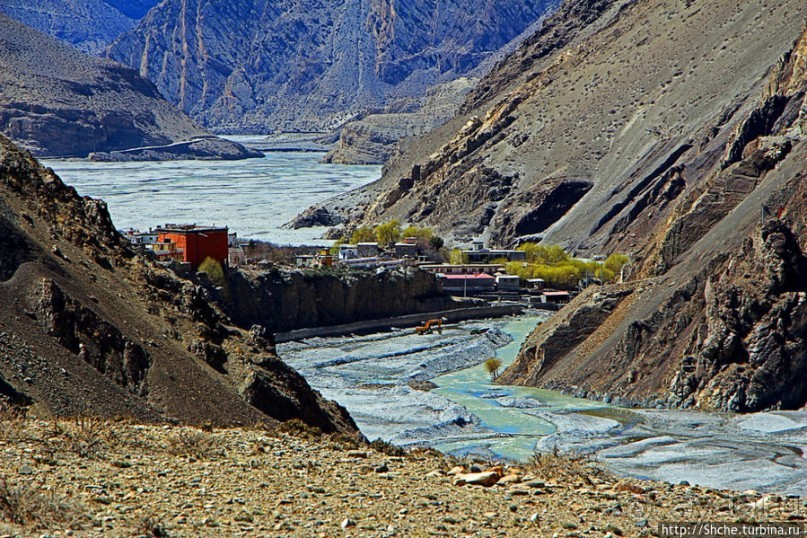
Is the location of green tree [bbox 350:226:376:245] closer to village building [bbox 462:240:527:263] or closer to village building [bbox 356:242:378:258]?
village building [bbox 462:240:527:263]

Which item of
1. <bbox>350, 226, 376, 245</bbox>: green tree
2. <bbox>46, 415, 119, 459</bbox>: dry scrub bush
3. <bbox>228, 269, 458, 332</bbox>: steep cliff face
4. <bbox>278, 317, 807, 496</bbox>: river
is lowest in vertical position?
<bbox>278, 317, 807, 496</bbox>: river

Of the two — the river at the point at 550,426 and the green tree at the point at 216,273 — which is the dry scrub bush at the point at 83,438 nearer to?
the river at the point at 550,426

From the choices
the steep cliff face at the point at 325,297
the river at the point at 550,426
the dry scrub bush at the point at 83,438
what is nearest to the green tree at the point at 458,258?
the steep cliff face at the point at 325,297

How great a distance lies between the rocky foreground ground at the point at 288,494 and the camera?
569 inches

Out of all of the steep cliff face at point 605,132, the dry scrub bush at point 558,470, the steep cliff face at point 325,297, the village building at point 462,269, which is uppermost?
the steep cliff face at point 605,132

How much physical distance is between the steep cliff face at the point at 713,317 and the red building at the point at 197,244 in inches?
742

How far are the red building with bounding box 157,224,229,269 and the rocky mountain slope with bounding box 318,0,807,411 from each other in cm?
1927

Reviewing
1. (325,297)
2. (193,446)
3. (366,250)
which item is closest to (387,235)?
(366,250)

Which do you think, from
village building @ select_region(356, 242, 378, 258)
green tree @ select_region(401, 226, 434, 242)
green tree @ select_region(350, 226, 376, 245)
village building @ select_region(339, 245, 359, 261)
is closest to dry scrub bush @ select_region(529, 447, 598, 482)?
village building @ select_region(339, 245, 359, 261)

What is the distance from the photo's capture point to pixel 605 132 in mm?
125312

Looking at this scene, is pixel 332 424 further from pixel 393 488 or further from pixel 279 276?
pixel 279 276

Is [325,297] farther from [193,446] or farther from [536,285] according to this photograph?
[193,446]

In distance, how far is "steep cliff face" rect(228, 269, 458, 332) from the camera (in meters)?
72.3

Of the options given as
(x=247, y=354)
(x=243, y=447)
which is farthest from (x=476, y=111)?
(x=243, y=447)
